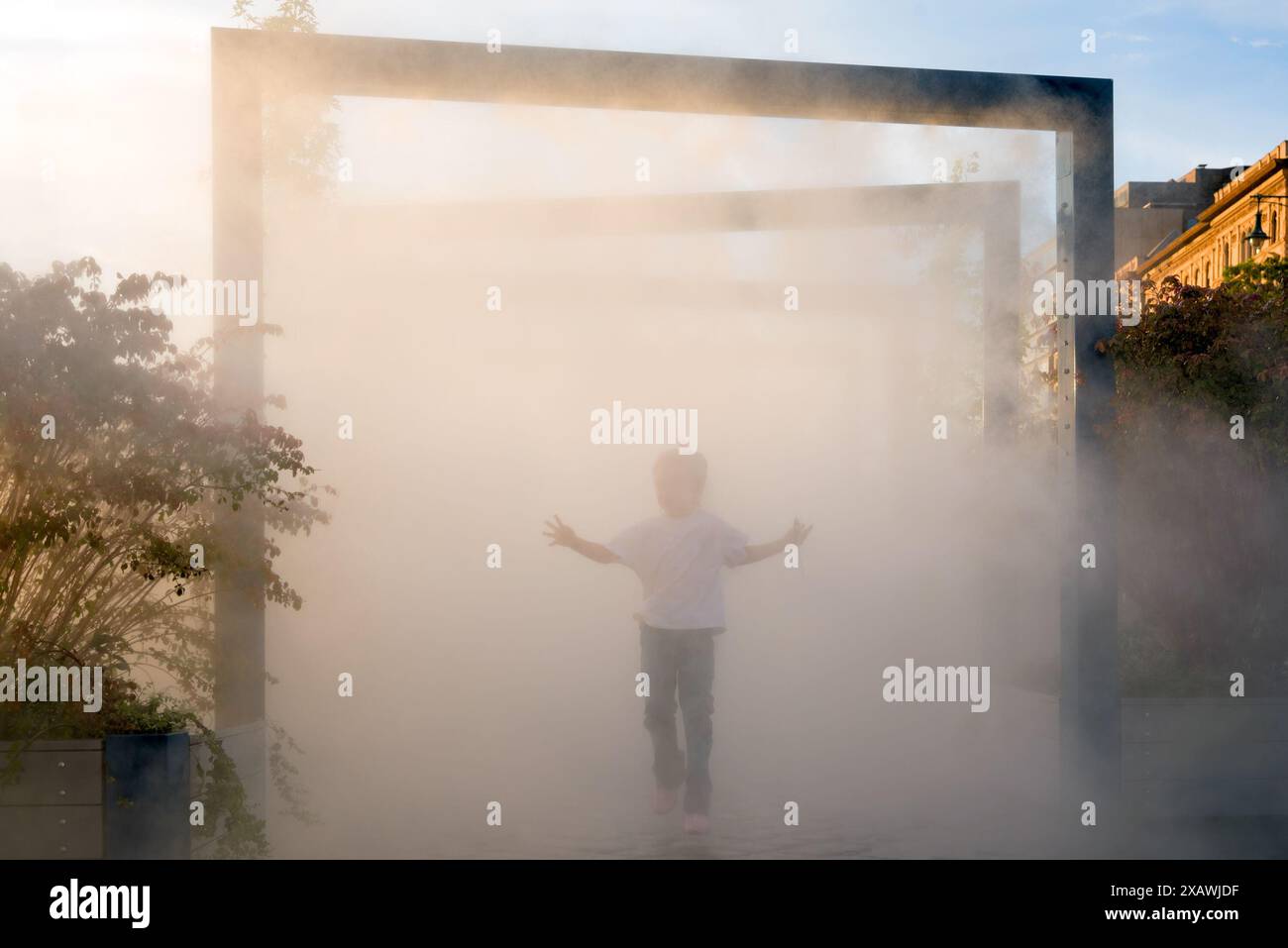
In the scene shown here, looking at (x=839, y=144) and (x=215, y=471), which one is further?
(x=839, y=144)

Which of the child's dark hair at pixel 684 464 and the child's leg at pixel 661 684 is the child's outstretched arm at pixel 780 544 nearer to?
the child's dark hair at pixel 684 464

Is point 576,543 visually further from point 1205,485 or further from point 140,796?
point 1205,485

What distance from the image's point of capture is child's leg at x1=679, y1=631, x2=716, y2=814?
18.6 feet

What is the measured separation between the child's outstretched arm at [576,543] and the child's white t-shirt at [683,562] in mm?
44

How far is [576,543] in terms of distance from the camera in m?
5.71

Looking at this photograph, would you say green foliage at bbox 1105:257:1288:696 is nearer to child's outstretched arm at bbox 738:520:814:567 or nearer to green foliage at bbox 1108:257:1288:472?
green foliage at bbox 1108:257:1288:472

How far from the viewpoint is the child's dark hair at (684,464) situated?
5863 mm

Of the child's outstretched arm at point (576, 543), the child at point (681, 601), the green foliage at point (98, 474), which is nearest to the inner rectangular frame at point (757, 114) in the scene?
the green foliage at point (98, 474)

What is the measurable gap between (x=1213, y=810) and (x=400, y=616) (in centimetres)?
509

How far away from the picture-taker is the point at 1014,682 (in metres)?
7.25

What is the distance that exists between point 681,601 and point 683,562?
17cm

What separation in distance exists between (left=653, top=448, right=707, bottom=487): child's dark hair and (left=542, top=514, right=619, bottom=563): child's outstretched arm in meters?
0.41
